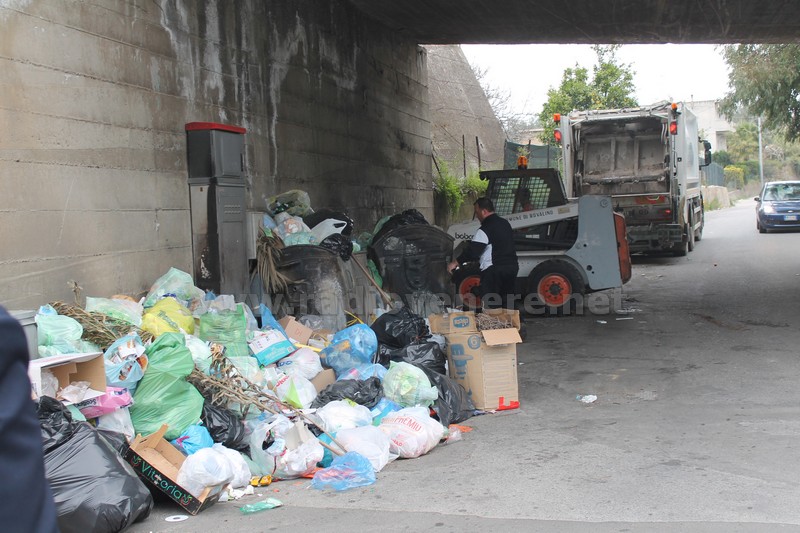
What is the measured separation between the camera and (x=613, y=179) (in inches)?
654

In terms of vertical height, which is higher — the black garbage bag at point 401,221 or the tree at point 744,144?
the tree at point 744,144

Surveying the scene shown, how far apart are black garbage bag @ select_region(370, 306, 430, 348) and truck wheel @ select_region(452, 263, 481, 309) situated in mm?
3153

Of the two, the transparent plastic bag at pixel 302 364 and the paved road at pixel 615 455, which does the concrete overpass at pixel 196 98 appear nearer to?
the transparent plastic bag at pixel 302 364

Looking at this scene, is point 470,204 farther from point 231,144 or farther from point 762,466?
point 762,466

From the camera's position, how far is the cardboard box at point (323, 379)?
6.68m

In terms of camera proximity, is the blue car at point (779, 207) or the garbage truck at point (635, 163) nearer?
the garbage truck at point (635, 163)

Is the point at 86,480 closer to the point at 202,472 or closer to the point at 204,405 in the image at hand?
the point at 202,472

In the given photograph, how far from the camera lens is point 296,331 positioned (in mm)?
7801

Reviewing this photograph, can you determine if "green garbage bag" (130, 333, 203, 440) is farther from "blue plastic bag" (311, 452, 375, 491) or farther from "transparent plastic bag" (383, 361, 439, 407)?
"transparent plastic bag" (383, 361, 439, 407)

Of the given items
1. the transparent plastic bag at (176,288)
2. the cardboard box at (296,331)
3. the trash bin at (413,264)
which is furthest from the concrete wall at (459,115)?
the transparent plastic bag at (176,288)

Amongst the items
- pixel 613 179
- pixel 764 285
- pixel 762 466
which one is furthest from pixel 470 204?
pixel 762 466

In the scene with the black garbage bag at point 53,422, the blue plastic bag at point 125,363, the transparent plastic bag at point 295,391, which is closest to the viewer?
the black garbage bag at point 53,422

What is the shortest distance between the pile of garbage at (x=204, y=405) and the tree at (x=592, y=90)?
2625cm

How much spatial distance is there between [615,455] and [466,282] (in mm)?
6130
